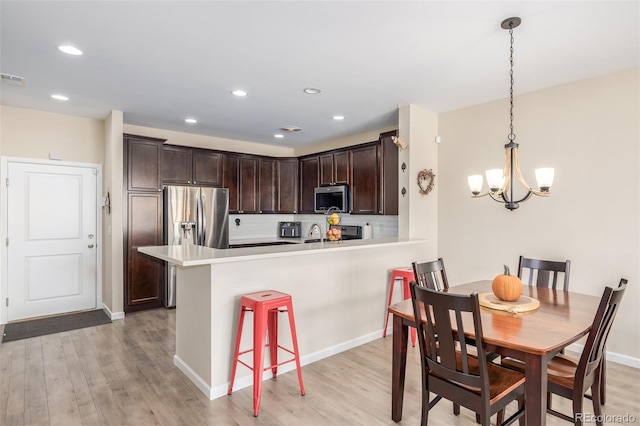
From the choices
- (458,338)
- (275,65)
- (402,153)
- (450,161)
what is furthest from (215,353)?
(450,161)

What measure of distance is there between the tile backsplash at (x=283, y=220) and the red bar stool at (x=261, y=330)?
2896 mm

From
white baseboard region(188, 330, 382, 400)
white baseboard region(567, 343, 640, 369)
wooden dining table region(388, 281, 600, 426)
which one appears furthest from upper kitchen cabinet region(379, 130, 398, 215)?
white baseboard region(567, 343, 640, 369)

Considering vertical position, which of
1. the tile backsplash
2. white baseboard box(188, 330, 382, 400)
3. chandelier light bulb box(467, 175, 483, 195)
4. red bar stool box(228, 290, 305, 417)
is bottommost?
white baseboard box(188, 330, 382, 400)

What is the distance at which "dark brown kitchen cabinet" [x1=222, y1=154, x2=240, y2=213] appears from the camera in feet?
19.1

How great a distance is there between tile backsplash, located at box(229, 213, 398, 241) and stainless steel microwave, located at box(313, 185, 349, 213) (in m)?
0.39

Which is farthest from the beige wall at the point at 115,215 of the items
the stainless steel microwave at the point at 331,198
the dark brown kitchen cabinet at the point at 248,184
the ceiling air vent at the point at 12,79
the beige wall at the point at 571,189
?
the beige wall at the point at 571,189

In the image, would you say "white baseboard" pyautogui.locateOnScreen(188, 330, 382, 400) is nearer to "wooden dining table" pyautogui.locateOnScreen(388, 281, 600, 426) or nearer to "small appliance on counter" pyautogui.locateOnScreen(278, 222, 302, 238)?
Result: "wooden dining table" pyautogui.locateOnScreen(388, 281, 600, 426)

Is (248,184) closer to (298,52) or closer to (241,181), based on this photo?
(241,181)

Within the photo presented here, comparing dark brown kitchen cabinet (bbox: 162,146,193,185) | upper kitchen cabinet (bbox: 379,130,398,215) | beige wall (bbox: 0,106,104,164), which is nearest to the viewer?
beige wall (bbox: 0,106,104,164)

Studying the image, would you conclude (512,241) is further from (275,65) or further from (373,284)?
(275,65)

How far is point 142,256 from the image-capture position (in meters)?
4.87

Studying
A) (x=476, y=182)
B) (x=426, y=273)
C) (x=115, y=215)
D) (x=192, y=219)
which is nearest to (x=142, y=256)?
(x=115, y=215)

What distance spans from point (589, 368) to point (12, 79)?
5053mm

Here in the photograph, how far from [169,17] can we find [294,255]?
197 centimetres
